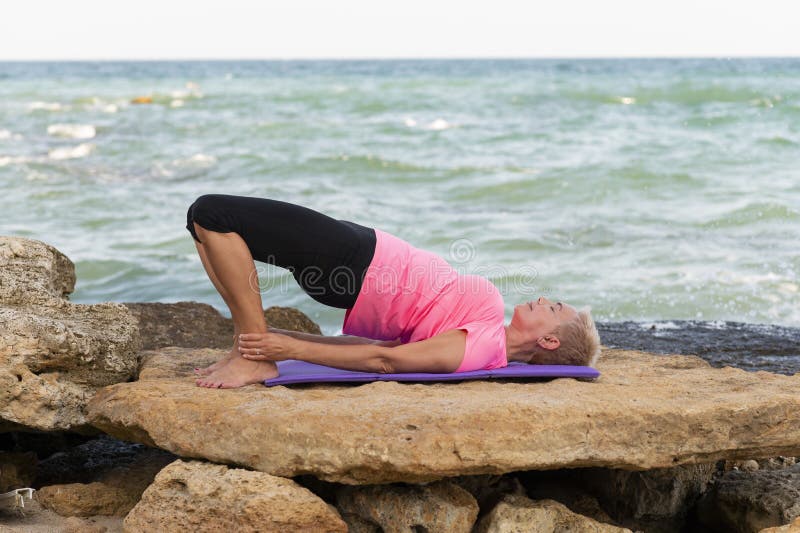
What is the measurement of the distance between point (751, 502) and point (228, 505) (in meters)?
2.26

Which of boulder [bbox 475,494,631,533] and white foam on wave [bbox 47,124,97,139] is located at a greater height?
white foam on wave [bbox 47,124,97,139]

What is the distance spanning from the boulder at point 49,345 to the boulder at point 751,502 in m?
2.76

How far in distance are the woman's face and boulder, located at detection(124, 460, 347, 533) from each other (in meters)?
1.37

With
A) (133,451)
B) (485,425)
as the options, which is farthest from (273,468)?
Answer: (133,451)

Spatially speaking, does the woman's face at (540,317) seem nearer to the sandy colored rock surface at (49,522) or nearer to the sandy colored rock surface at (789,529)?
the sandy colored rock surface at (789,529)

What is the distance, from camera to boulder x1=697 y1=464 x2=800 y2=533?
3.88 m

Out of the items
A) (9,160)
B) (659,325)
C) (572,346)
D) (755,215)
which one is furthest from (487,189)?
(572,346)

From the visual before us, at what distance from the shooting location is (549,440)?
131 inches

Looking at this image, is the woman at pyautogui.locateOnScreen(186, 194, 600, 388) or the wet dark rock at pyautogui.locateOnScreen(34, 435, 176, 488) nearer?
the woman at pyautogui.locateOnScreen(186, 194, 600, 388)

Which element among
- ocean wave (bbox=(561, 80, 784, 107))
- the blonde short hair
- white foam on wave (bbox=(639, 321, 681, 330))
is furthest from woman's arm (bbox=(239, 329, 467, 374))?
ocean wave (bbox=(561, 80, 784, 107))

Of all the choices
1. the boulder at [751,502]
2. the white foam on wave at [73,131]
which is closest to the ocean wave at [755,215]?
the boulder at [751,502]

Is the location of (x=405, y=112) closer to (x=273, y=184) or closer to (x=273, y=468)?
(x=273, y=184)

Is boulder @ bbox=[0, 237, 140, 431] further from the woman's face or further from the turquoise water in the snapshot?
the turquoise water

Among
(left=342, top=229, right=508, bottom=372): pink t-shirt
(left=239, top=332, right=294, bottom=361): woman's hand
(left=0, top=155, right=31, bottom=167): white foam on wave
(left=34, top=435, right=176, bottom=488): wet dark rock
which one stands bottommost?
(left=34, top=435, right=176, bottom=488): wet dark rock
